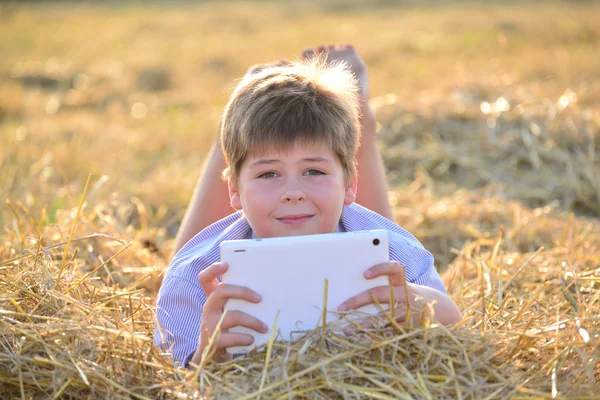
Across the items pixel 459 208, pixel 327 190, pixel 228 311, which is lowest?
pixel 459 208

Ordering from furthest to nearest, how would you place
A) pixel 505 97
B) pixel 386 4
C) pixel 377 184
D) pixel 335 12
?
pixel 386 4
pixel 335 12
pixel 505 97
pixel 377 184

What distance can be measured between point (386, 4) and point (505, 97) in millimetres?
13206

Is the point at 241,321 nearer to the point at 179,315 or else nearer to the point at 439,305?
the point at 179,315

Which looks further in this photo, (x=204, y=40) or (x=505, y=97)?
(x=204, y=40)

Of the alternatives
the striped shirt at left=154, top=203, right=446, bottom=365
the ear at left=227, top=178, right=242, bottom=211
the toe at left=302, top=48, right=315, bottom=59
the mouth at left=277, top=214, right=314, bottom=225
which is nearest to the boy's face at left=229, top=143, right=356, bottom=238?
the mouth at left=277, top=214, right=314, bottom=225

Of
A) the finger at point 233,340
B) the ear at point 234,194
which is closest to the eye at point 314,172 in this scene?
the ear at point 234,194

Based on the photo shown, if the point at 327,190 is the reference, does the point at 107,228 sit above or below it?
below

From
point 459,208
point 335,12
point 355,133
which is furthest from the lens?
point 335,12

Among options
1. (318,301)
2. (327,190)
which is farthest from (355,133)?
(318,301)

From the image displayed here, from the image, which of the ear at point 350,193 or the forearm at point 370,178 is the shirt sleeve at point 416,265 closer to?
the ear at point 350,193

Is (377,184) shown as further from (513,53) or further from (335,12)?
(335,12)

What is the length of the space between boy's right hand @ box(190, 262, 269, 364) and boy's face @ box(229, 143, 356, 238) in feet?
1.09

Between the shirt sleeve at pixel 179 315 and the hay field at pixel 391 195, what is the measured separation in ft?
0.27

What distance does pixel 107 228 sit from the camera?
3.69 meters
